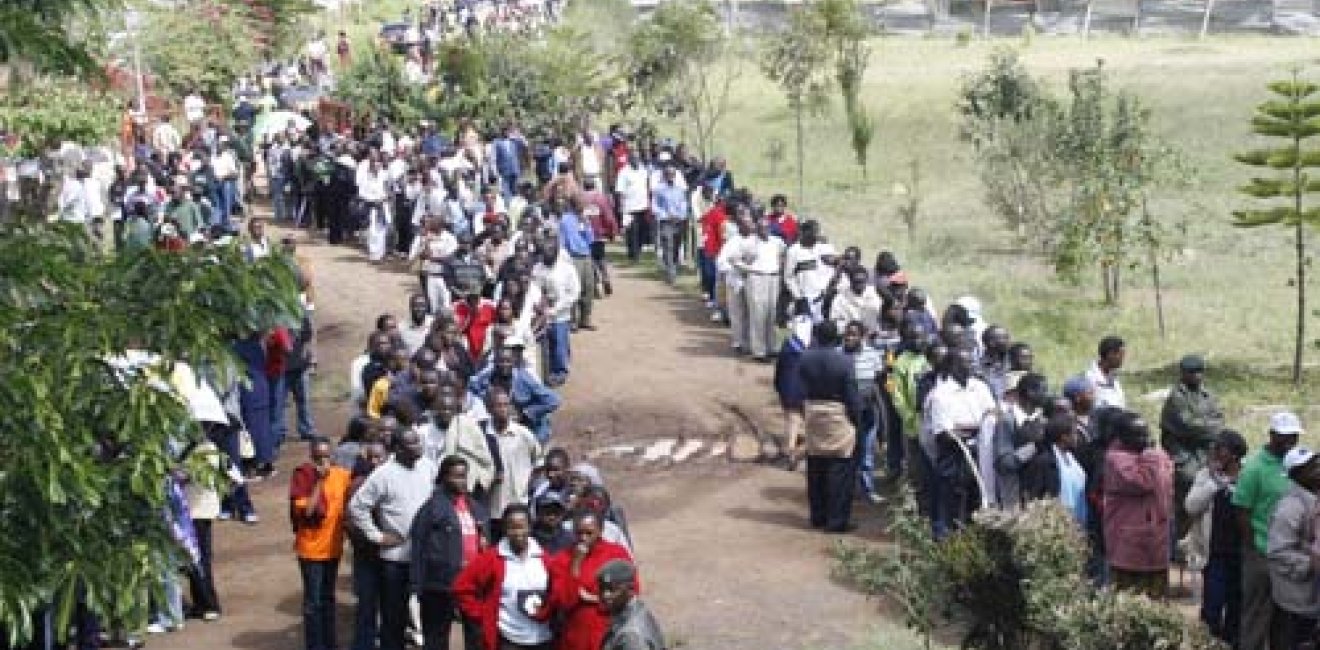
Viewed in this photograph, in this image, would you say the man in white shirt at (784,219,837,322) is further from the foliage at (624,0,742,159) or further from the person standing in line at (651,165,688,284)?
the foliage at (624,0,742,159)

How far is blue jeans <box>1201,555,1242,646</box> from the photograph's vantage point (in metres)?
11.8

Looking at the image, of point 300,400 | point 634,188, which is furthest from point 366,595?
point 634,188

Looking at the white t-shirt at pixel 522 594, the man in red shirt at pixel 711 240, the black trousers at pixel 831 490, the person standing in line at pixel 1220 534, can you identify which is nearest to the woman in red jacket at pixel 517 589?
the white t-shirt at pixel 522 594

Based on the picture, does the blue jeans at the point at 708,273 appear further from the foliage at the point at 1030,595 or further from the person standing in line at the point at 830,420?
the foliage at the point at 1030,595

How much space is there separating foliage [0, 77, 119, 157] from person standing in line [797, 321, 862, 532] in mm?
13604

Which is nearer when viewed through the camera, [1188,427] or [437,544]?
[437,544]

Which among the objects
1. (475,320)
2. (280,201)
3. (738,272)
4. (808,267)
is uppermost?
(280,201)

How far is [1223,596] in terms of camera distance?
11977 millimetres

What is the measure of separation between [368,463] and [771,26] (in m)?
33.9

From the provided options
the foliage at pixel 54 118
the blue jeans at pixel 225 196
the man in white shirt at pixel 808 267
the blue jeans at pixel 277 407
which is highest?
the foliage at pixel 54 118

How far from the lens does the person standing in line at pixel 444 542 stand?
1117cm

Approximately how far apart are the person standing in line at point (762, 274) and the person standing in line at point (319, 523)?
7980mm

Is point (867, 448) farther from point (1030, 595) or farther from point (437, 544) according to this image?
point (1030, 595)

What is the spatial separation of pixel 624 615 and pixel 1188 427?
5.04 m
